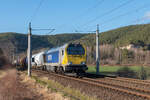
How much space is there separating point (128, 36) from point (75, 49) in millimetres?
98561

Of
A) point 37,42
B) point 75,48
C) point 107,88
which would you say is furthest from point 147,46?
point 107,88

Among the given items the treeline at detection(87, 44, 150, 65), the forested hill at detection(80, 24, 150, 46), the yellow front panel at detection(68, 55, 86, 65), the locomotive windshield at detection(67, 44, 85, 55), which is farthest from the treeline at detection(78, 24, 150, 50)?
the yellow front panel at detection(68, 55, 86, 65)

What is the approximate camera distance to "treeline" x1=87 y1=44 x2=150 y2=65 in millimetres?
81688

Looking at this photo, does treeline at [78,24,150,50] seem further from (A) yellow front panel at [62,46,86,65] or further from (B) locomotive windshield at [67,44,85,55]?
(A) yellow front panel at [62,46,86,65]

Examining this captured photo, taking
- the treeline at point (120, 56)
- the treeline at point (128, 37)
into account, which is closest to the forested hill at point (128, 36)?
the treeline at point (128, 37)

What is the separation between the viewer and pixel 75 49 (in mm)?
23250

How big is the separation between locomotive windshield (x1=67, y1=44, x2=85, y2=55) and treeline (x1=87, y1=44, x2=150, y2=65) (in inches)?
2235

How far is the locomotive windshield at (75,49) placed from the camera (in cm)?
2289

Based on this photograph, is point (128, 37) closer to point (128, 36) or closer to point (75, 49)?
point (128, 36)

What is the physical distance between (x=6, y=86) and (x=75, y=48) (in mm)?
11419

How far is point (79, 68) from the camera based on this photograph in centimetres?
2252

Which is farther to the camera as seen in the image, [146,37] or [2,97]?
[146,37]

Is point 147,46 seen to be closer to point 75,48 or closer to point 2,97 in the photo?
point 75,48

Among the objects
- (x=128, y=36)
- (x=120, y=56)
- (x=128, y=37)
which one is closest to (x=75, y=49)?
(x=120, y=56)
